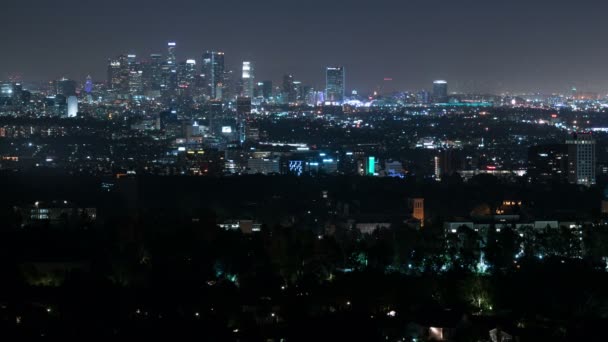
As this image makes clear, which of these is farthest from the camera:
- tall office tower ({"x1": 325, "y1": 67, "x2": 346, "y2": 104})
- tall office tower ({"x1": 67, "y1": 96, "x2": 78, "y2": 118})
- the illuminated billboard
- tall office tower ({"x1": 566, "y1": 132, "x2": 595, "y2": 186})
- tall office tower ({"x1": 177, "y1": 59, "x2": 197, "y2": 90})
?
tall office tower ({"x1": 325, "y1": 67, "x2": 346, "y2": 104})

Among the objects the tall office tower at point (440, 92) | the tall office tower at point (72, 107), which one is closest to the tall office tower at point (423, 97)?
the tall office tower at point (440, 92)

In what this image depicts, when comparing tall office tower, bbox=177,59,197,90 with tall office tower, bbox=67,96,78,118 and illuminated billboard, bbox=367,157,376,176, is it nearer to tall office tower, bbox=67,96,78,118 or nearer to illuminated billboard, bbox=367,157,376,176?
tall office tower, bbox=67,96,78,118

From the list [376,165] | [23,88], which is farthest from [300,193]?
[23,88]

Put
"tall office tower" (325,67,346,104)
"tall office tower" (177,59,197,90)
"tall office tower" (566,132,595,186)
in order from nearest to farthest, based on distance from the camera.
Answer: "tall office tower" (566,132,595,186) → "tall office tower" (177,59,197,90) → "tall office tower" (325,67,346,104)

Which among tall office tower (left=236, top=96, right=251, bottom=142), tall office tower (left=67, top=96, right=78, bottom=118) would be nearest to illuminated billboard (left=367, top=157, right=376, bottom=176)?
tall office tower (left=236, top=96, right=251, bottom=142)

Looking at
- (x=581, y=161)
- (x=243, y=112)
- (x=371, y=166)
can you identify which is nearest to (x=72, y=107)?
(x=243, y=112)

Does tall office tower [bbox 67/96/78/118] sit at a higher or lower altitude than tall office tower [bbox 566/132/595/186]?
higher

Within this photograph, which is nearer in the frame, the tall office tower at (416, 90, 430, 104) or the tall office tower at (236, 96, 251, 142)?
the tall office tower at (236, 96, 251, 142)

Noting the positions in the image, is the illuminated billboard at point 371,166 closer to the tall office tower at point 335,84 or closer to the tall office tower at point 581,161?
the tall office tower at point 581,161
